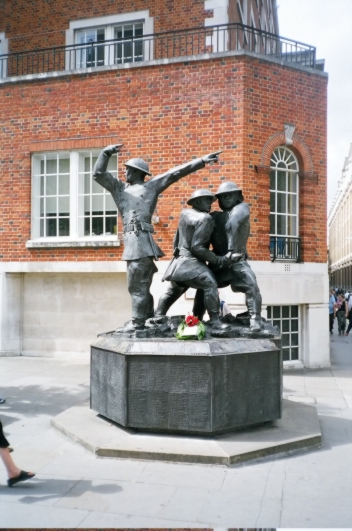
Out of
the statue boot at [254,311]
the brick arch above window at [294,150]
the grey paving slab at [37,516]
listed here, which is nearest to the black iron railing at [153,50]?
the brick arch above window at [294,150]

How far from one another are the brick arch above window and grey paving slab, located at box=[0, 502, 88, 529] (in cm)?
914

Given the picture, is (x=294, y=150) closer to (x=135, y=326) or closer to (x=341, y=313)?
(x=135, y=326)

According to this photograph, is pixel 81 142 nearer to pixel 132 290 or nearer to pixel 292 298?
pixel 292 298

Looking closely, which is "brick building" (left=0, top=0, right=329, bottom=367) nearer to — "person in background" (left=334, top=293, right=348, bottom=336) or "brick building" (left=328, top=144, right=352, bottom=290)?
"person in background" (left=334, top=293, right=348, bottom=336)

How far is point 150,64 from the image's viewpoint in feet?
40.5

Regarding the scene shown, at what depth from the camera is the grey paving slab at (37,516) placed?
4188mm

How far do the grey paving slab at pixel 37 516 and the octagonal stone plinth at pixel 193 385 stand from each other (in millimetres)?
1841

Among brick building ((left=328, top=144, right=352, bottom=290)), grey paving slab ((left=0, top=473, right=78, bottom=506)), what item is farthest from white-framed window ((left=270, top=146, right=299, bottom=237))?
brick building ((left=328, top=144, right=352, bottom=290))

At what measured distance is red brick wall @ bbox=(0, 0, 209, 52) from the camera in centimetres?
1406

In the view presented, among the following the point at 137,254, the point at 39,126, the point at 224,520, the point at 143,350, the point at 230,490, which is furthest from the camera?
the point at 39,126

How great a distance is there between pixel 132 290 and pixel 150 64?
7.43m

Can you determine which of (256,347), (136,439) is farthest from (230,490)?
(256,347)

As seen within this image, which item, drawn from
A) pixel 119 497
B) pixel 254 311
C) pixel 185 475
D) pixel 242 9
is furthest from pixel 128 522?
pixel 242 9

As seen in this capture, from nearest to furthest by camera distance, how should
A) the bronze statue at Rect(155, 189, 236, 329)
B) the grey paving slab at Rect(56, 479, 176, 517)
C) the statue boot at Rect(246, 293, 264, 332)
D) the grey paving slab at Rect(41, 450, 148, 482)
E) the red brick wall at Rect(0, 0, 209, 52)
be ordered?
the grey paving slab at Rect(56, 479, 176, 517) < the grey paving slab at Rect(41, 450, 148, 482) < the bronze statue at Rect(155, 189, 236, 329) < the statue boot at Rect(246, 293, 264, 332) < the red brick wall at Rect(0, 0, 209, 52)
